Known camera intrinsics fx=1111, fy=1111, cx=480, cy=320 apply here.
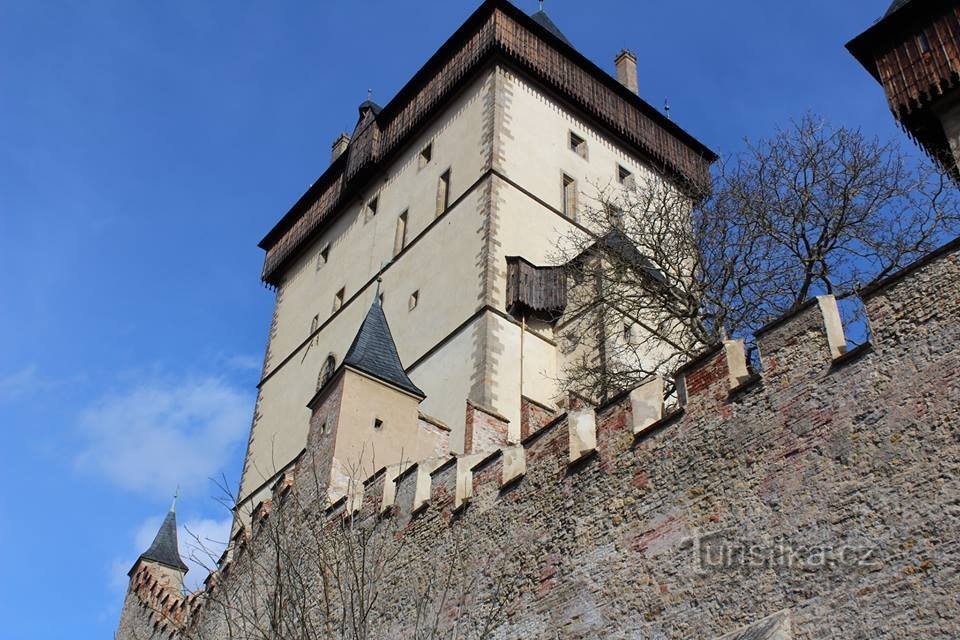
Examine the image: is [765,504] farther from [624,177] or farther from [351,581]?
[624,177]

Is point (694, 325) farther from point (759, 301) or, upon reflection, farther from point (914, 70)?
point (914, 70)

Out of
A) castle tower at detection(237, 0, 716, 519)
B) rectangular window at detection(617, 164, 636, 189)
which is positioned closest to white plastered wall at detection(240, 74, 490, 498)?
castle tower at detection(237, 0, 716, 519)

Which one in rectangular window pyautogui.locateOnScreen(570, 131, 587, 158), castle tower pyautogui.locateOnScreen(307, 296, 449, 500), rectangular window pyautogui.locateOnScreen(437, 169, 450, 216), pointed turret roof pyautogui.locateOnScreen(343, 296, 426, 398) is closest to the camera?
castle tower pyautogui.locateOnScreen(307, 296, 449, 500)

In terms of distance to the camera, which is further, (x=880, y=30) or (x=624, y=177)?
(x=624, y=177)

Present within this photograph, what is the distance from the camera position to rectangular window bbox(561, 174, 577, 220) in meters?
22.5

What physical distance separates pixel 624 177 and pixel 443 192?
14.0 feet

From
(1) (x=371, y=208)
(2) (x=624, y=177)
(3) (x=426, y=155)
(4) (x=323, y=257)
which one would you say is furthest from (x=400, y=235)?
(2) (x=624, y=177)

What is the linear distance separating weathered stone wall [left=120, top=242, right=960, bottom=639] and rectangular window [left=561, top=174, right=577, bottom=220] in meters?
13.5

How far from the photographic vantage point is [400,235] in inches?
936

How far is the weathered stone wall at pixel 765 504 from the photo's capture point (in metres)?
6.37

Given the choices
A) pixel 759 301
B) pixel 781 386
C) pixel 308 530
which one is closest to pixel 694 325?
pixel 759 301

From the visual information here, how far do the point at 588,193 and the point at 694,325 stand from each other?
9.34 metres

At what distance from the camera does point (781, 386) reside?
7.49 meters

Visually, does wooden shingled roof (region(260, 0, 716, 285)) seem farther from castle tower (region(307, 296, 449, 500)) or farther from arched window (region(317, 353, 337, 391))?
castle tower (region(307, 296, 449, 500))
